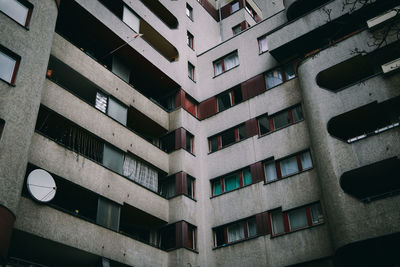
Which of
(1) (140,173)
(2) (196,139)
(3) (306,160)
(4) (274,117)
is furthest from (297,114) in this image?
(1) (140,173)

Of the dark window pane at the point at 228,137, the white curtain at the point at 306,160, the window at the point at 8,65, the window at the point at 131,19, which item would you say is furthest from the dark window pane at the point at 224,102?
the window at the point at 8,65

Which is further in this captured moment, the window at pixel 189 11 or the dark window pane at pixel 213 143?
the window at pixel 189 11

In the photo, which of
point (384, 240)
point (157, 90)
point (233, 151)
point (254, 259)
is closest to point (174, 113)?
point (157, 90)

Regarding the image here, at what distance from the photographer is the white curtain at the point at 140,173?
24.4 m

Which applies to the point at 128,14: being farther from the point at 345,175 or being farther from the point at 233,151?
the point at 345,175

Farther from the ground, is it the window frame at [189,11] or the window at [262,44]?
the window frame at [189,11]

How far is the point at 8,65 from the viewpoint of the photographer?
691 inches

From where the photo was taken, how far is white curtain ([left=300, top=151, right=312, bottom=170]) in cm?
2348

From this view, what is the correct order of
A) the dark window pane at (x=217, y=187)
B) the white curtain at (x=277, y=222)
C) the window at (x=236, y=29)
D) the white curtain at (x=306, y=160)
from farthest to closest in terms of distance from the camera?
1. the window at (x=236, y=29)
2. the dark window pane at (x=217, y=187)
3. the white curtain at (x=306, y=160)
4. the white curtain at (x=277, y=222)

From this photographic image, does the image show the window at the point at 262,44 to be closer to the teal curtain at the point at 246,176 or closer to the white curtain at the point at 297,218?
the teal curtain at the point at 246,176

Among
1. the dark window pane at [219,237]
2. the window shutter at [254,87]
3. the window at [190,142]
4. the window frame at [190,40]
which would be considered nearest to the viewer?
the dark window pane at [219,237]

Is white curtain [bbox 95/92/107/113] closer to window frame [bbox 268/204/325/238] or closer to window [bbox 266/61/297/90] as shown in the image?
window [bbox 266/61/297/90]

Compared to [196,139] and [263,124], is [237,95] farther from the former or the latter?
[196,139]

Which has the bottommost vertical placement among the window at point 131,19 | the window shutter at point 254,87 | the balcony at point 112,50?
the window shutter at point 254,87
